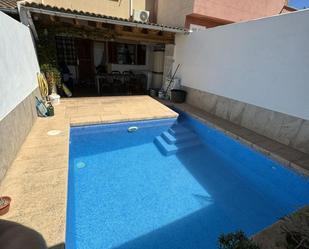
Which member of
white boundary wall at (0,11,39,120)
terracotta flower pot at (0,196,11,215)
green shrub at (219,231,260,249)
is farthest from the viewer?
white boundary wall at (0,11,39,120)

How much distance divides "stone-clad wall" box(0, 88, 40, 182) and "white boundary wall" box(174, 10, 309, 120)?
18.4 feet

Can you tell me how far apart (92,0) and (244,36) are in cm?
744

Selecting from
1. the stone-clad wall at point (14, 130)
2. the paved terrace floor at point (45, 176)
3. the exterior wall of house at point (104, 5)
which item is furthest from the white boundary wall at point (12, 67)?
the exterior wall of house at point (104, 5)

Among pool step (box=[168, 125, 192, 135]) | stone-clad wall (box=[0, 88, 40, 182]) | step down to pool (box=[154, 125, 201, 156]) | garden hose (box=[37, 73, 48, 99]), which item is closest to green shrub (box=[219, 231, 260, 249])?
stone-clad wall (box=[0, 88, 40, 182])

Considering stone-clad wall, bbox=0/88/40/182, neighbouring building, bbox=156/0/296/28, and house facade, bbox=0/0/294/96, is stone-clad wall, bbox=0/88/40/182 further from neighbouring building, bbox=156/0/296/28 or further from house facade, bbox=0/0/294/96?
neighbouring building, bbox=156/0/296/28

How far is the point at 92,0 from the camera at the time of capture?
9250mm

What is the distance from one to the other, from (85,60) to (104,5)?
130 inches

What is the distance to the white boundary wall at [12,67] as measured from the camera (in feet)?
10.5

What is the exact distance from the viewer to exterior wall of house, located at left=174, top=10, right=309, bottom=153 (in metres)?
4.34

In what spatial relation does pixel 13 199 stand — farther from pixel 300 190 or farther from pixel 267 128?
pixel 267 128

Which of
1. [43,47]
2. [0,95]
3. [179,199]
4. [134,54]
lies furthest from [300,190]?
[134,54]

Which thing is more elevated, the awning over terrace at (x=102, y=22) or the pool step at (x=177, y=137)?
the awning over terrace at (x=102, y=22)

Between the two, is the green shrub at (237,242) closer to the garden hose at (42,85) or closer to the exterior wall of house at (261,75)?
the exterior wall of house at (261,75)

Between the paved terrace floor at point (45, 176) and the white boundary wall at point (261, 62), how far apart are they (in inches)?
110
